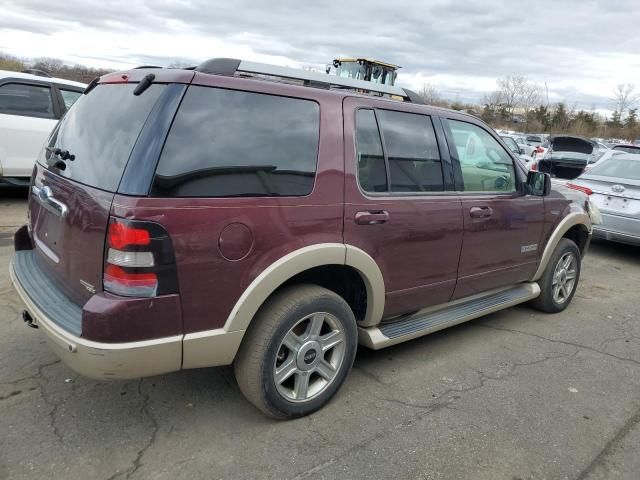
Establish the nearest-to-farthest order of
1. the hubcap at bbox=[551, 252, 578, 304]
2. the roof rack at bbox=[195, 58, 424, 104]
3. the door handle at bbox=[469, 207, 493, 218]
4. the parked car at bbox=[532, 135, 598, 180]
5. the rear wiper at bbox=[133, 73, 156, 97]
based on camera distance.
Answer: the rear wiper at bbox=[133, 73, 156, 97] → the roof rack at bbox=[195, 58, 424, 104] → the door handle at bbox=[469, 207, 493, 218] → the hubcap at bbox=[551, 252, 578, 304] → the parked car at bbox=[532, 135, 598, 180]

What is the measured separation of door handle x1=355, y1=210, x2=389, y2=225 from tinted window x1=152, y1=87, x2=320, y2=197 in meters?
0.37

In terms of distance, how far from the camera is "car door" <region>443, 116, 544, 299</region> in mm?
3799

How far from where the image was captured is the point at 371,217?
3100mm

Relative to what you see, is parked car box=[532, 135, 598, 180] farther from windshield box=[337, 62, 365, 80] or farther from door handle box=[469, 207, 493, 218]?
door handle box=[469, 207, 493, 218]

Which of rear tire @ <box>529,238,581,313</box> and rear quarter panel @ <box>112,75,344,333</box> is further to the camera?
rear tire @ <box>529,238,581,313</box>

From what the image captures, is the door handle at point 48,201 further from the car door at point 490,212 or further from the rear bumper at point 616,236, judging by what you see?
the rear bumper at point 616,236

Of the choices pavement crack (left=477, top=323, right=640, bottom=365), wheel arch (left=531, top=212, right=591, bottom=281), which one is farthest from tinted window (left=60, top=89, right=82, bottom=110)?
wheel arch (left=531, top=212, right=591, bottom=281)

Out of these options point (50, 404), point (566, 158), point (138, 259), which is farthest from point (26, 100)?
point (566, 158)

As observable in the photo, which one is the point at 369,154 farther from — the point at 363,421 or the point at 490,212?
the point at 363,421

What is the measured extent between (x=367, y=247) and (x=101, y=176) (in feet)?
4.92

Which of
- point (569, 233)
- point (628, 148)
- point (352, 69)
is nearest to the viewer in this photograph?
point (569, 233)

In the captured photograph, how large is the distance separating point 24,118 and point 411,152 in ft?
21.6

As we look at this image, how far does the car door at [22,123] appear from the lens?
7.53 m

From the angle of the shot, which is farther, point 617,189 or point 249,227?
point 617,189
